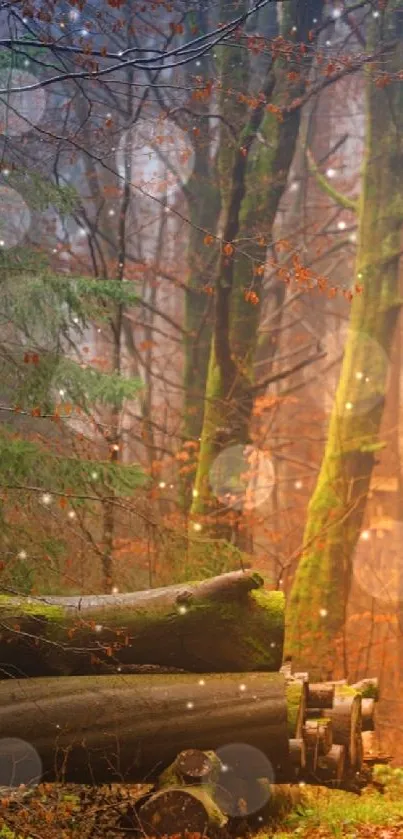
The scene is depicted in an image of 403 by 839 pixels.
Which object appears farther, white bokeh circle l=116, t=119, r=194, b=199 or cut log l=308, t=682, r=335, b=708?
white bokeh circle l=116, t=119, r=194, b=199

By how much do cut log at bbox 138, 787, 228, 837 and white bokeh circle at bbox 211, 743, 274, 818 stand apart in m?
0.32

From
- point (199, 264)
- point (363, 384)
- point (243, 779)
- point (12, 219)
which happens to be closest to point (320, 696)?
point (243, 779)

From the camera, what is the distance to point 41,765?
7508 mm

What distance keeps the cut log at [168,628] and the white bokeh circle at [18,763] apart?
0.63 m

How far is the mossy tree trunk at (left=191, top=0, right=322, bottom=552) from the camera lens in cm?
1366

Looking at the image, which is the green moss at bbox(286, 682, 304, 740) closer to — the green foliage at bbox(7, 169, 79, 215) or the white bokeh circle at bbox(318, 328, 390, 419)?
the green foliage at bbox(7, 169, 79, 215)

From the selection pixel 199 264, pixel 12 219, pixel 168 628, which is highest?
pixel 12 219

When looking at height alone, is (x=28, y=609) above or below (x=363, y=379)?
below

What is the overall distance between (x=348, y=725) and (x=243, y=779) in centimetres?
133

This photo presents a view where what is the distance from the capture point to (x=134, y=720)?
7.65m

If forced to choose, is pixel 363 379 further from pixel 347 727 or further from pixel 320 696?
pixel 347 727

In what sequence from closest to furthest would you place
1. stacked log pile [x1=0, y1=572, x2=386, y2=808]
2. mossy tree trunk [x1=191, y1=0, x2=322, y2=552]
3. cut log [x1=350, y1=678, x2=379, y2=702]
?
1. stacked log pile [x1=0, y1=572, x2=386, y2=808]
2. cut log [x1=350, y1=678, x2=379, y2=702]
3. mossy tree trunk [x1=191, y1=0, x2=322, y2=552]

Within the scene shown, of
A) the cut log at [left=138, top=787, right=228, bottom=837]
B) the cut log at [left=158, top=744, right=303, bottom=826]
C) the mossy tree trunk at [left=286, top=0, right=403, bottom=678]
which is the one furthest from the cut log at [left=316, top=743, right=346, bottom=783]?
the mossy tree trunk at [left=286, top=0, right=403, bottom=678]

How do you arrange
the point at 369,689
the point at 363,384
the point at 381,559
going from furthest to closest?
1. the point at 381,559
2. the point at 363,384
3. the point at 369,689
